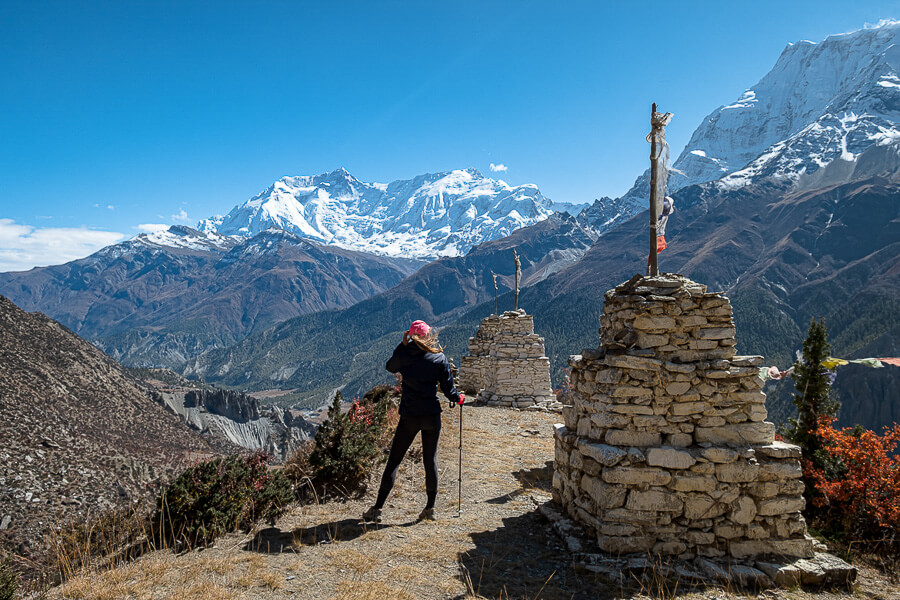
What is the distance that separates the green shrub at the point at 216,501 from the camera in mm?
6215

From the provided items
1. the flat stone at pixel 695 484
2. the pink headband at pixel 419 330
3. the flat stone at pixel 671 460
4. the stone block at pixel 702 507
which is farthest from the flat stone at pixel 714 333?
the pink headband at pixel 419 330

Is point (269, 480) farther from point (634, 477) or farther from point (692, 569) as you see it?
point (692, 569)

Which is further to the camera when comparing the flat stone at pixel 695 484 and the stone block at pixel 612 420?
the stone block at pixel 612 420

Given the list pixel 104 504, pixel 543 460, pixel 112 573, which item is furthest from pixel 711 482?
pixel 104 504

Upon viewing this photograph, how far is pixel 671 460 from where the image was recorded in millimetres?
5809

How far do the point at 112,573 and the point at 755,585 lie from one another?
6.71m

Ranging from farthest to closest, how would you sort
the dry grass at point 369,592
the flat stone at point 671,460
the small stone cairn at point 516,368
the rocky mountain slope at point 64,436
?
the small stone cairn at point 516,368 < the rocky mountain slope at point 64,436 < the flat stone at point 671,460 < the dry grass at point 369,592

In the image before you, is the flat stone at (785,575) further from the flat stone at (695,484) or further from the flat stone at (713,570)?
the flat stone at (695,484)

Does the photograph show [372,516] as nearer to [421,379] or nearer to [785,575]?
[421,379]

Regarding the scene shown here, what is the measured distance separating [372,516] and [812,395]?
30.4ft

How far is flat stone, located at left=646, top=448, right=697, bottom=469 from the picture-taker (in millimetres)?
5797

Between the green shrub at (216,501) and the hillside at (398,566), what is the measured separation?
27 cm

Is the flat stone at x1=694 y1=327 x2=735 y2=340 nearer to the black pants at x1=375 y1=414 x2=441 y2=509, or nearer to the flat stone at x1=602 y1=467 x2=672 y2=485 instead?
the flat stone at x1=602 y1=467 x2=672 y2=485

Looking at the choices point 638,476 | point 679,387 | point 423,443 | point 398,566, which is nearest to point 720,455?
point 679,387
